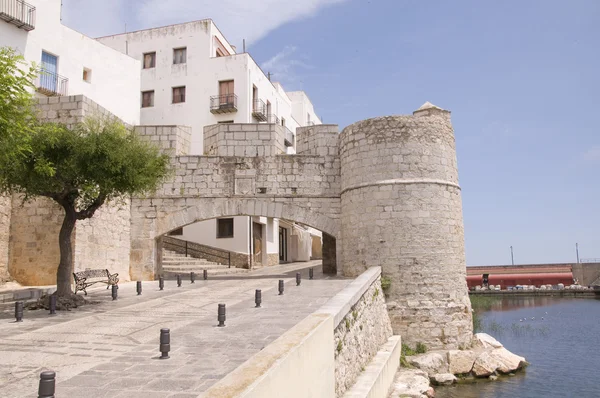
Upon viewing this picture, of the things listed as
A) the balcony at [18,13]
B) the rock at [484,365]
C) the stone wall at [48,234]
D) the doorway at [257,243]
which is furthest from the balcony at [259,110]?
the rock at [484,365]

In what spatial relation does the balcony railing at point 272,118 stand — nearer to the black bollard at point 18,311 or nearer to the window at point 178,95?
the window at point 178,95

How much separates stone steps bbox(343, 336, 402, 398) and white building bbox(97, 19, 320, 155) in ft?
57.6

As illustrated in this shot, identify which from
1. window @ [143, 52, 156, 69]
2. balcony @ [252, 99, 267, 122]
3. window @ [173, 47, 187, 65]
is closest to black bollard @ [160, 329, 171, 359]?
balcony @ [252, 99, 267, 122]

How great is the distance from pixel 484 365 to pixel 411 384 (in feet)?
9.44

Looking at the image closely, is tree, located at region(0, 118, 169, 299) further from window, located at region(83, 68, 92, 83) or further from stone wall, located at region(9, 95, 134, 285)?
window, located at region(83, 68, 92, 83)

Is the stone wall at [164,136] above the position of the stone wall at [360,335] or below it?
above

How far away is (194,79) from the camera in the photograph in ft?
89.2

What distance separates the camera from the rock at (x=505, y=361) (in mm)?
12998

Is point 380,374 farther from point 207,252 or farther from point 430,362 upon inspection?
point 207,252

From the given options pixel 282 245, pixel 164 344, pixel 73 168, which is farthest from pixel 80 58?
pixel 164 344

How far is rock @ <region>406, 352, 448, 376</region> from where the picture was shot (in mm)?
11523

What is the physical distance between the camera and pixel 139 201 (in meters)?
15.1

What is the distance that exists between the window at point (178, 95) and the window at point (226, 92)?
229cm

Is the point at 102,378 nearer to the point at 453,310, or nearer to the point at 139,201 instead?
the point at 453,310
